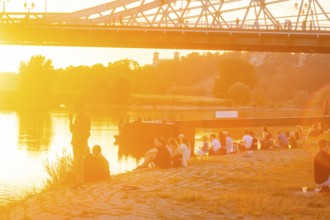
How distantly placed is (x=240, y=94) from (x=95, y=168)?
103m

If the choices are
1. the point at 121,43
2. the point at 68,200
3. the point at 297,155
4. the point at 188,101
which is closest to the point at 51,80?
the point at 188,101

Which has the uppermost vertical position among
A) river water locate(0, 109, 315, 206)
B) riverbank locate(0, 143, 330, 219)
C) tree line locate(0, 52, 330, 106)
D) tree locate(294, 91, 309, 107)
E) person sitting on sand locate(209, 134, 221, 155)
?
tree line locate(0, 52, 330, 106)

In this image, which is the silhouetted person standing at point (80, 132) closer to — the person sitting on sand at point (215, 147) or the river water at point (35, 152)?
the river water at point (35, 152)

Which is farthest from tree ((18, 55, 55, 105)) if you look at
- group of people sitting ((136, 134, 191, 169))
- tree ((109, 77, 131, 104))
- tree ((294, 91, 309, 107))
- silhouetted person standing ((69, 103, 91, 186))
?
silhouetted person standing ((69, 103, 91, 186))

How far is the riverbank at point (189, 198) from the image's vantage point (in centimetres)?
1166

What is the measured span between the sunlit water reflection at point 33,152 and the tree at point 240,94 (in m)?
49.8

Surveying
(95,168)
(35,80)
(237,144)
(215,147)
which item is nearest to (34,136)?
(237,144)

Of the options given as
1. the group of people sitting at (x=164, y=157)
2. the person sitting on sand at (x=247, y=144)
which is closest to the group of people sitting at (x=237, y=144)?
the person sitting on sand at (x=247, y=144)

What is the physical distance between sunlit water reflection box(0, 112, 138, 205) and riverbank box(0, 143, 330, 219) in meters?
3.69

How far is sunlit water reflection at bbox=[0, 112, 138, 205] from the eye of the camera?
82.4 feet

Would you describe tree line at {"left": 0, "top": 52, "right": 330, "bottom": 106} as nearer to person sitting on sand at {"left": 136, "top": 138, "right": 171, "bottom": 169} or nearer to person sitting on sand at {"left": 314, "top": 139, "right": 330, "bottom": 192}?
person sitting on sand at {"left": 136, "top": 138, "right": 171, "bottom": 169}

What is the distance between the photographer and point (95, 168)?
54.0ft

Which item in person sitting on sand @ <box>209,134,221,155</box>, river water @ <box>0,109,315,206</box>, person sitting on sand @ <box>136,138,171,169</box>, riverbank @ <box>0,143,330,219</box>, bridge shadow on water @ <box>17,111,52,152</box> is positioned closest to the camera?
riverbank @ <box>0,143,330,219</box>

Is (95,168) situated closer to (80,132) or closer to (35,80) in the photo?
(80,132)
